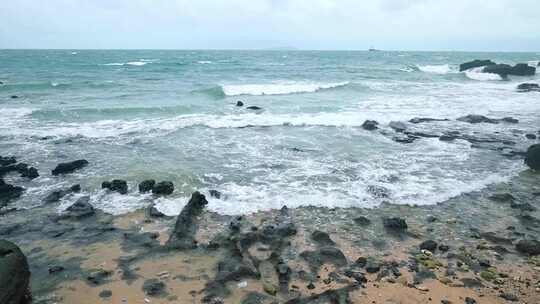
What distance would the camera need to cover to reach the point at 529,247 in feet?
30.2

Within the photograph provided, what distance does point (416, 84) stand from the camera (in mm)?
46312

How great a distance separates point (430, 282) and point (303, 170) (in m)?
7.29

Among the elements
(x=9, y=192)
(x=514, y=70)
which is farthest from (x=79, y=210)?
(x=514, y=70)

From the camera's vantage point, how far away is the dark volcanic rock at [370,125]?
22.2 metres

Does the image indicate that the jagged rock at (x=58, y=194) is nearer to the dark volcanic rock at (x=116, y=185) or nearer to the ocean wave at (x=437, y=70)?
the dark volcanic rock at (x=116, y=185)

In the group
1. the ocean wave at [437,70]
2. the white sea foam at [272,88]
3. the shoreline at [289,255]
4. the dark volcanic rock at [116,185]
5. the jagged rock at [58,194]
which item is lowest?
the shoreline at [289,255]

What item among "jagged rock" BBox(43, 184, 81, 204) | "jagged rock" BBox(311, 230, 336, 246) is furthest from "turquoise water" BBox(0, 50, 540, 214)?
"jagged rock" BBox(311, 230, 336, 246)

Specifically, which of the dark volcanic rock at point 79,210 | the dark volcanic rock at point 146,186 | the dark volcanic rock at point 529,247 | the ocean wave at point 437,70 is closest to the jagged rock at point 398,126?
the dark volcanic rock at point 529,247

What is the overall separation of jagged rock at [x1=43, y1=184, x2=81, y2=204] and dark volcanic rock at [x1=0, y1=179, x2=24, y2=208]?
1008 millimetres

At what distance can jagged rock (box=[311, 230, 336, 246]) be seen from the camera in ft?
31.2

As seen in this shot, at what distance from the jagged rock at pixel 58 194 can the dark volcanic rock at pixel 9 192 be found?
101 cm

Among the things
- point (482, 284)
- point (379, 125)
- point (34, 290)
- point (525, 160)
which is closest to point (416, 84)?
point (379, 125)

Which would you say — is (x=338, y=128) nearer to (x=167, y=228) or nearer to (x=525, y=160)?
(x=525, y=160)

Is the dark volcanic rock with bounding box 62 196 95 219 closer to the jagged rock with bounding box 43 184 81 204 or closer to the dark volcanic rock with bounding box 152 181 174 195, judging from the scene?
the jagged rock with bounding box 43 184 81 204
